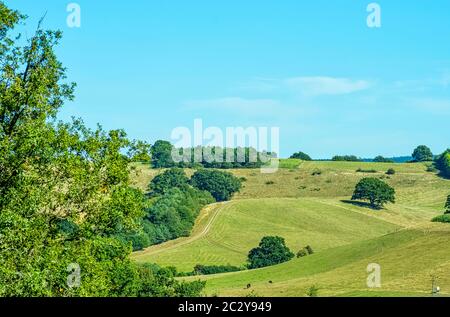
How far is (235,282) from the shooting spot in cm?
11150

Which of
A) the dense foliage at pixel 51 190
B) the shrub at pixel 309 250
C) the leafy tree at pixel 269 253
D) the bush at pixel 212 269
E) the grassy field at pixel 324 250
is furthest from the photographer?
the shrub at pixel 309 250

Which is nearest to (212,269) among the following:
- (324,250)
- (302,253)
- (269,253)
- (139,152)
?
(269,253)

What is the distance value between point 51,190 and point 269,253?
132665 mm

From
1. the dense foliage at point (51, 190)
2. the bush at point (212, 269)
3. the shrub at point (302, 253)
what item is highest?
the dense foliage at point (51, 190)

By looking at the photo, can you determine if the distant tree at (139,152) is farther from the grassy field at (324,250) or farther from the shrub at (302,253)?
the shrub at (302,253)

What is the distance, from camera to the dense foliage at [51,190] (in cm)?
2373

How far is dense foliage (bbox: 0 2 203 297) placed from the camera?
23734mm

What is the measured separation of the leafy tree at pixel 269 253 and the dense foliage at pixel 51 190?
123536 mm

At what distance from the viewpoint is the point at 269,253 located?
155625 mm

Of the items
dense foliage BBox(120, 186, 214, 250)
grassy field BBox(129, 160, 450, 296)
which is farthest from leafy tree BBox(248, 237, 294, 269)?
dense foliage BBox(120, 186, 214, 250)

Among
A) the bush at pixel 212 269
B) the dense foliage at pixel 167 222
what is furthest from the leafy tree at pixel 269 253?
the dense foliage at pixel 167 222

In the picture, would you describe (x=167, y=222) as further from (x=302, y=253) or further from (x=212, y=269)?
(x=302, y=253)

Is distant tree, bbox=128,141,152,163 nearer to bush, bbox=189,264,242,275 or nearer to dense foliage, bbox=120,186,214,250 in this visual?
bush, bbox=189,264,242,275

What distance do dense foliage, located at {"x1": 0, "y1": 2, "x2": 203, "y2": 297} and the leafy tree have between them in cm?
12354
